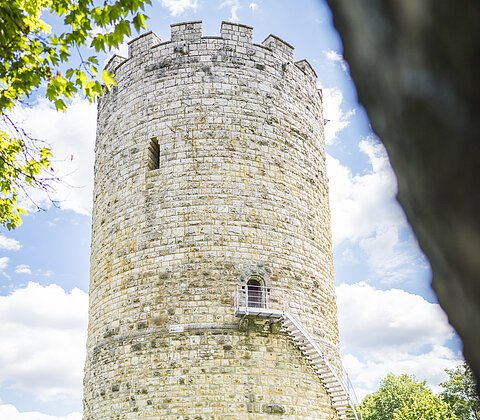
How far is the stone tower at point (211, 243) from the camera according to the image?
36.2 ft

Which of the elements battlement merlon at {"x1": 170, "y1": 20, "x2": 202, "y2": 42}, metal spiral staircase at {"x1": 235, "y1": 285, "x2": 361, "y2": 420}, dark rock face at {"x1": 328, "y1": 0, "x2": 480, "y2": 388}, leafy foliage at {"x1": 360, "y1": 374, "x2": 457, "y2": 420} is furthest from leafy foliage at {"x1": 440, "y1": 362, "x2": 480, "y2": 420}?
dark rock face at {"x1": 328, "y1": 0, "x2": 480, "y2": 388}

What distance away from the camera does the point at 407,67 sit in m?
0.66

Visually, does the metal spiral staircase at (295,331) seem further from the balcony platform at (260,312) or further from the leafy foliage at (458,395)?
the leafy foliage at (458,395)

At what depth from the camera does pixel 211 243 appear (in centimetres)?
1175

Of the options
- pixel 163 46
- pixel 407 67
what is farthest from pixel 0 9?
pixel 163 46

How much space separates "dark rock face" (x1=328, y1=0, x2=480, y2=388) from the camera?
59 centimetres

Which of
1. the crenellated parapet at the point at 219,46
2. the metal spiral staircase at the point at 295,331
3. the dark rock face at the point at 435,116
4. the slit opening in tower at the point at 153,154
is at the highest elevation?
the crenellated parapet at the point at 219,46

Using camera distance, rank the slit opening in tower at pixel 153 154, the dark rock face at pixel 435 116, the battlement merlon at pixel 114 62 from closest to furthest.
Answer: the dark rock face at pixel 435 116 < the slit opening in tower at pixel 153 154 < the battlement merlon at pixel 114 62

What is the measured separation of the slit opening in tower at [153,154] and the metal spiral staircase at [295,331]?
347cm

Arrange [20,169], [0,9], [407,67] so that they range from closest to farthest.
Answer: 1. [407,67]
2. [0,9]
3. [20,169]

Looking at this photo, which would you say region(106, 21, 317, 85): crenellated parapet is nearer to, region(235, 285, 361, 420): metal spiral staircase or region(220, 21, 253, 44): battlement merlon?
region(220, 21, 253, 44): battlement merlon

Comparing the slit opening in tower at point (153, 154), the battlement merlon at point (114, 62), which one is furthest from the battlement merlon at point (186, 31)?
the slit opening in tower at point (153, 154)

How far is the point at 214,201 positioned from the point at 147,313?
2.67m

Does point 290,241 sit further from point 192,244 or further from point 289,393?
point 289,393
